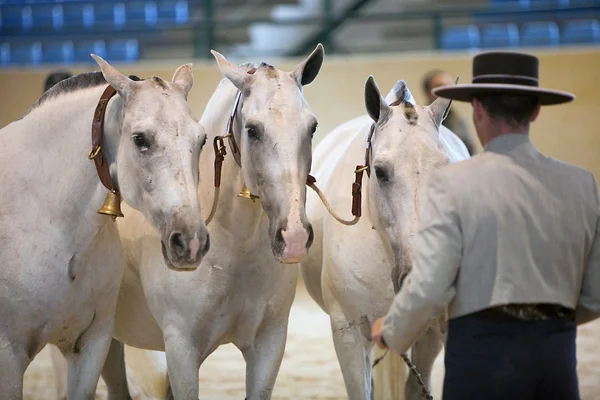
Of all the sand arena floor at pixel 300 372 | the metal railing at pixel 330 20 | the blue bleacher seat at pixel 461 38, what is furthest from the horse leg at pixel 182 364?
the blue bleacher seat at pixel 461 38

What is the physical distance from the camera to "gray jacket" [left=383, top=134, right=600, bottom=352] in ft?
7.25

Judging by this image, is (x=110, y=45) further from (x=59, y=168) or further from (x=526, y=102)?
(x=526, y=102)

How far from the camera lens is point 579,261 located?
230cm

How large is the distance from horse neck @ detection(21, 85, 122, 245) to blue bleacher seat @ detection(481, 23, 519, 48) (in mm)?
7457

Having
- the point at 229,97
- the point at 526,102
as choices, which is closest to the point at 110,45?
the point at 229,97

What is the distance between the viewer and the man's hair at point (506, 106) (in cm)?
234

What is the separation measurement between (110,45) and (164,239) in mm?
7863

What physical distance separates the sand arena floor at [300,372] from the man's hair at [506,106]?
2.83 metres

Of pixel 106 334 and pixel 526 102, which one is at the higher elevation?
pixel 526 102

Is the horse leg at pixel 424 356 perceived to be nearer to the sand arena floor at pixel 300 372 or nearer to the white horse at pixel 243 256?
the sand arena floor at pixel 300 372

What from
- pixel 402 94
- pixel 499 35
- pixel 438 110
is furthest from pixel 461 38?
pixel 438 110

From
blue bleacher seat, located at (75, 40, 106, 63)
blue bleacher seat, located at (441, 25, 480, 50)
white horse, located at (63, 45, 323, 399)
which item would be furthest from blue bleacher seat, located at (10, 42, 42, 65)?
white horse, located at (63, 45, 323, 399)

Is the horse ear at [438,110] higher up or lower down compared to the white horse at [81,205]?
higher up

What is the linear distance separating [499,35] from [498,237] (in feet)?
26.8
